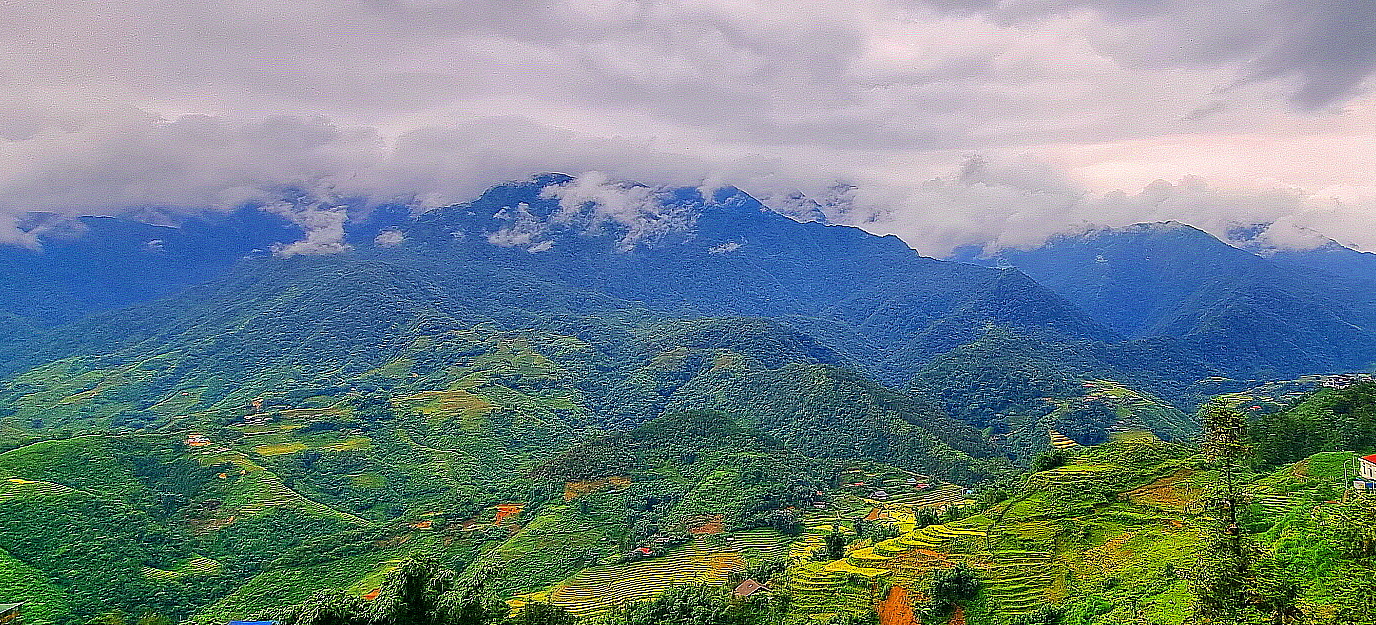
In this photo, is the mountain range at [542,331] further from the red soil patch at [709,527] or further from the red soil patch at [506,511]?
the red soil patch at [709,527]

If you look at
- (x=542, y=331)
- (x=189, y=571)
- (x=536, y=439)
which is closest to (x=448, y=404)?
(x=536, y=439)

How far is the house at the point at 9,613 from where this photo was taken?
34469mm

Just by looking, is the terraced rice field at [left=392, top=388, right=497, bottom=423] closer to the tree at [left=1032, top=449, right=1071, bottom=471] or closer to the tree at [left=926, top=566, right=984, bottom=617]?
the tree at [left=1032, top=449, right=1071, bottom=471]

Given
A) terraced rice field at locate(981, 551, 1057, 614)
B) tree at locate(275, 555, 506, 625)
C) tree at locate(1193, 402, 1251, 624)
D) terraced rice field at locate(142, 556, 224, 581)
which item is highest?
tree at locate(1193, 402, 1251, 624)

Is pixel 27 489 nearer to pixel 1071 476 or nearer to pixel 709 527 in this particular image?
pixel 709 527

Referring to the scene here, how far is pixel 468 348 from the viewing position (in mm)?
132625

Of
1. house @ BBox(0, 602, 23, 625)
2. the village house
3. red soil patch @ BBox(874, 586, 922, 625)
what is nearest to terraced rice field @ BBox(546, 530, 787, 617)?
red soil patch @ BBox(874, 586, 922, 625)

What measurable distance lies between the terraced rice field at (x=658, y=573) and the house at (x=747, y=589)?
11.3 metres

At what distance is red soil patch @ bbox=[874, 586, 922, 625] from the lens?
103 ft

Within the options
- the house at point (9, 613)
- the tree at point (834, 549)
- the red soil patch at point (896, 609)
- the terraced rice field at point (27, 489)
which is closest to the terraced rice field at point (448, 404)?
the terraced rice field at point (27, 489)

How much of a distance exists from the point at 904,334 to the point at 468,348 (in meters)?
110

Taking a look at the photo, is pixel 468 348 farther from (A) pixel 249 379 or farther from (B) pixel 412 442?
(B) pixel 412 442

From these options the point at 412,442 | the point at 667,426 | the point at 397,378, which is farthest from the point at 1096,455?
the point at 397,378

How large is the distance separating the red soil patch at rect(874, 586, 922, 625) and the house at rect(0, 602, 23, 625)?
37.4m
